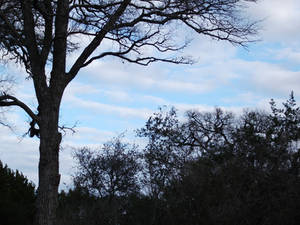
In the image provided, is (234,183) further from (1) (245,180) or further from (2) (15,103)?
(2) (15,103)

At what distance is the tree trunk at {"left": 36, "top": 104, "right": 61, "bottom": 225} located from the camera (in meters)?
11.2

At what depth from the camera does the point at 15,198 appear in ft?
55.6

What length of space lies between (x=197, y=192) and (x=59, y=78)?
417 centimetres

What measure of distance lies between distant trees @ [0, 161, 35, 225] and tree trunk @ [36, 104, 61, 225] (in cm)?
391

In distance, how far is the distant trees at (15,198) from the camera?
14.8m

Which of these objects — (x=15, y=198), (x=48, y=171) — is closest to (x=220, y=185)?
(x=48, y=171)

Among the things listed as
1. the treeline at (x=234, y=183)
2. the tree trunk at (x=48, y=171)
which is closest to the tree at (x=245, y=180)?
the treeline at (x=234, y=183)

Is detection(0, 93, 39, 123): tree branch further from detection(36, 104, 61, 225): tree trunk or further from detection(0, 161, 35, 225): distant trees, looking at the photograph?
detection(0, 161, 35, 225): distant trees

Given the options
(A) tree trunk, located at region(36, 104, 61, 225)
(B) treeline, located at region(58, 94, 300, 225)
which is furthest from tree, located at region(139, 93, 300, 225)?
A: (A) tree trunk, located at region(36, 104, 61, 225)

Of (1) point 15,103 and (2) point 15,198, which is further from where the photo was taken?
(2) point 15,198

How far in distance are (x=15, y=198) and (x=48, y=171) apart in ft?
20.4

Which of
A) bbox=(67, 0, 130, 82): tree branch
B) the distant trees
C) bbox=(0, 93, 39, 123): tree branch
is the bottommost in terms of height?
the distant trees

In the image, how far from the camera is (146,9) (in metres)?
12.9

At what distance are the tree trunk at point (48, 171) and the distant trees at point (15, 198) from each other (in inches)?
154
